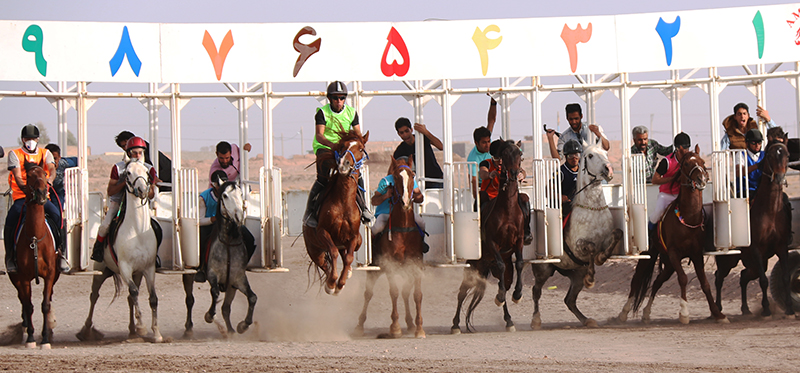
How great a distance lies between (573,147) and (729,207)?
212 centimetres

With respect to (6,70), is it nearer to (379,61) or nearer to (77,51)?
(77,51)

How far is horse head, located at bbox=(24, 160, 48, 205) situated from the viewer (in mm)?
10587

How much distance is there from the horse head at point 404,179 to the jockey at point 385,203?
0.23 ft

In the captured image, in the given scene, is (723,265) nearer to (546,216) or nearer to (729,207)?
(729,207)

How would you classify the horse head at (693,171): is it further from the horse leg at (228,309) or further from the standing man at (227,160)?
the horse leg at (228,309)

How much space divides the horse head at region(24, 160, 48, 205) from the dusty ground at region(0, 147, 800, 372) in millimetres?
1699

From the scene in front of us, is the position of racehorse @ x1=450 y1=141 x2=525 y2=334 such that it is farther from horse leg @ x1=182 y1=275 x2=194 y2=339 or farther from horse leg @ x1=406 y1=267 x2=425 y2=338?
horse leg @ x1=182 y1=275 x2=194 y2=339

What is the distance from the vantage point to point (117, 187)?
11.5 meters

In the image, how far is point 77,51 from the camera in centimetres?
1196

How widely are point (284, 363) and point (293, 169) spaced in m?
43.5

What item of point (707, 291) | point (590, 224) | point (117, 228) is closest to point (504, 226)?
point (590, 224)

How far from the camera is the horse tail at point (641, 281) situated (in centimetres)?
1296

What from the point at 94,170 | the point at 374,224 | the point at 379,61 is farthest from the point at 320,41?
the point at 94,170

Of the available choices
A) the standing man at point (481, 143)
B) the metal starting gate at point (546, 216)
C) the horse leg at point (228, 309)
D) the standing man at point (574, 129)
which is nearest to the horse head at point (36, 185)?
the horse leg at point (228, 309)
